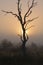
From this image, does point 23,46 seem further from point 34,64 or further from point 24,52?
point 34,64

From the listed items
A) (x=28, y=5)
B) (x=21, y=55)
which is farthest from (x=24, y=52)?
(x=28, y=5)

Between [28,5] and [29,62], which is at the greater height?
[28,5]

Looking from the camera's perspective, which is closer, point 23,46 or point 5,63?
point 5,63

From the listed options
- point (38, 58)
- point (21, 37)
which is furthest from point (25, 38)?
point (38, 58)

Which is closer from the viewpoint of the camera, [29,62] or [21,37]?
[29,62]

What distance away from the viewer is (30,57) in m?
21.5

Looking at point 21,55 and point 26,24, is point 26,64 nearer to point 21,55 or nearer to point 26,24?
point 21,55

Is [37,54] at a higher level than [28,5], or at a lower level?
lower

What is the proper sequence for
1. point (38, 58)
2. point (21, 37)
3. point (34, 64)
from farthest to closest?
point (21, 37)
point (38, 58)
point (34, 64)

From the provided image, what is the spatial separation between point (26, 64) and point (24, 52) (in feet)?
7.54

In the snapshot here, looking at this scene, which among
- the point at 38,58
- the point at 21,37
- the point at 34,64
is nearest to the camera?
the point at 34,64

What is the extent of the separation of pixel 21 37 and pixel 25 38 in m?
0.45

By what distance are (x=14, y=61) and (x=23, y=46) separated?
2335mm

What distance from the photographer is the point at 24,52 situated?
22.2 m
